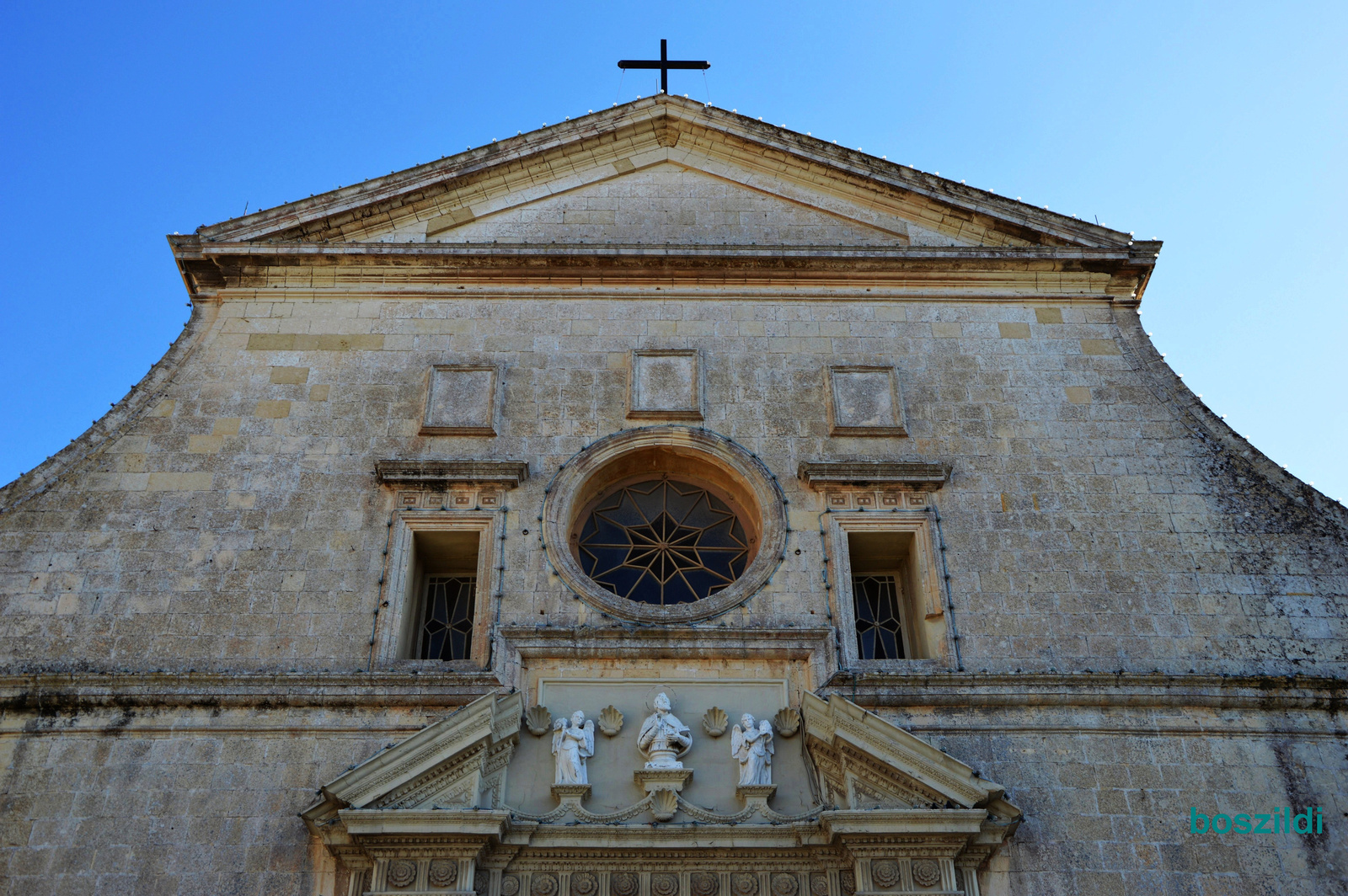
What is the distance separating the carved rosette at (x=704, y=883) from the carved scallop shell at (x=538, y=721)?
1742 mm

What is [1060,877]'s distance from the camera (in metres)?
9.34

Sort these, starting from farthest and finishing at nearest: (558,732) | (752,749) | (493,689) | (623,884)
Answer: (493,689), (558,732), (752,749), (623,884)

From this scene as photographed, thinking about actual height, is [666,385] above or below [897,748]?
above

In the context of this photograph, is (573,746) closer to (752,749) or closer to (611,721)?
(611,721)

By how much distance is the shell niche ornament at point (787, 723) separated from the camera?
10102 millimetres

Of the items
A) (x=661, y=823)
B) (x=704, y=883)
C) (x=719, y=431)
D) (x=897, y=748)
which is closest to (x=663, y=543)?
(x=719, y=431)

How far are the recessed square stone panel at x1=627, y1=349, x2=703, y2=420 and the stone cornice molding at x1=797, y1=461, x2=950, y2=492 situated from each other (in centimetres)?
137

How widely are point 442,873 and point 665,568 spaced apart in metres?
3.66

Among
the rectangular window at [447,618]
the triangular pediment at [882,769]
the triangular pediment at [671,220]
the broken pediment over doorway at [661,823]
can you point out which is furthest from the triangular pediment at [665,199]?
the broken pediment over doorway at [661,823]

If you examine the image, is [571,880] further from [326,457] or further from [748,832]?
[326,457]

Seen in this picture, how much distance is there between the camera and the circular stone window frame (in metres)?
10.8

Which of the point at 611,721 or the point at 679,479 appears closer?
the point at 611,721

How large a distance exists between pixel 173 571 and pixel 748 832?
570 centimetres

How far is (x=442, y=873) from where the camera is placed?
9148mm
